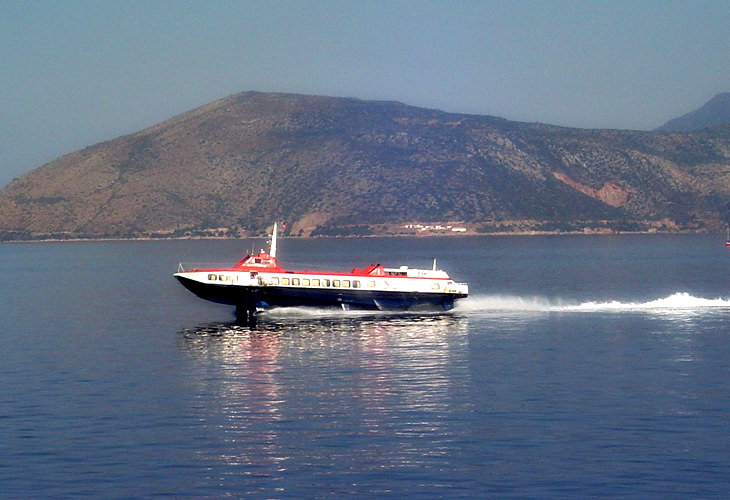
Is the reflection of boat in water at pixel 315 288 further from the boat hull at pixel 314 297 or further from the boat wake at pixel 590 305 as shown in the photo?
the boat wake at pixel 590 305

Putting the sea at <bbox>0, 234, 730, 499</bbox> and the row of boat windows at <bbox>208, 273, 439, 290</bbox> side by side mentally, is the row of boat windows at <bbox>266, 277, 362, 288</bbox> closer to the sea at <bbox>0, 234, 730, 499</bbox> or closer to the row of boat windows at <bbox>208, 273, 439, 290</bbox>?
the row of boat windows at <bbox>208, 273, 439, 290</bbox>

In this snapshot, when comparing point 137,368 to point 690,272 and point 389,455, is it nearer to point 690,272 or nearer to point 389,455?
point 389,455

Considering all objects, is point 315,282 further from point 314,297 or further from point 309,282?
point 314,297

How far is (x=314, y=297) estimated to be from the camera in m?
81.4

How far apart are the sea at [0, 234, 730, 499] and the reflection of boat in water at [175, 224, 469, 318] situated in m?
1.16

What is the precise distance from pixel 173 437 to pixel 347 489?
9462 mm

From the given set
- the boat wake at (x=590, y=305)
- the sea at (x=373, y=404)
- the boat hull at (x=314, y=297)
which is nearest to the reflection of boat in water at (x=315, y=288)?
the boat hull at (x=314, y=297)

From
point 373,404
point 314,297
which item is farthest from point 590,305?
point 373,404

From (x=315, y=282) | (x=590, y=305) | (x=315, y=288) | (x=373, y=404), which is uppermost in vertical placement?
(x=315, y=282)

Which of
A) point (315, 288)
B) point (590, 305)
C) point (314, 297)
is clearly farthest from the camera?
point (590, 305)

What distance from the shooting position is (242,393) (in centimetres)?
4972

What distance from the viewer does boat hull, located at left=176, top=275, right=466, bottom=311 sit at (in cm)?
7988

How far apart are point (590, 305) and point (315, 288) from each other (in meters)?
23.7

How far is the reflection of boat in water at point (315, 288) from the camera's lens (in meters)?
79.8
